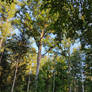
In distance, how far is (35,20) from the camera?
11570 millimetres

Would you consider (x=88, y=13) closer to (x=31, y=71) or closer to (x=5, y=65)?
(x=5, y=65)

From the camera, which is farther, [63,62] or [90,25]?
[63,62]

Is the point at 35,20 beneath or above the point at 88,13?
above

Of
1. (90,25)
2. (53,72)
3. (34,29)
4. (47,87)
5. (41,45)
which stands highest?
(34,29)

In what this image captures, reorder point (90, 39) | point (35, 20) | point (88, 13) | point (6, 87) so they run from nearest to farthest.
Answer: point (88, 13) → point (90, 39) → point (35, 20) → point (6, 87)

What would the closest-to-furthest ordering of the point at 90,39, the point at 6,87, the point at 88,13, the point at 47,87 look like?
1. the point at 88,13
2. the point at 90,39
3. the point at 6,87
4. the point at 47,87

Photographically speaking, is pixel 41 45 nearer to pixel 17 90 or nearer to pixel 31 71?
pixel 17 90

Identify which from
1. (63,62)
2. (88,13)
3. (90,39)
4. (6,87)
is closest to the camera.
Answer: (88,13)

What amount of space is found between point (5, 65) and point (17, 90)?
4412 millimetres

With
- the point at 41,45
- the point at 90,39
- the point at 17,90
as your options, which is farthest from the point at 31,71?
the point at 90,39

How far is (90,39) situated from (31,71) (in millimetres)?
21105

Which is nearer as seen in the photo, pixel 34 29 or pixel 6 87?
pixel 34 29

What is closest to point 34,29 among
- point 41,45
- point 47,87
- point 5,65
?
point 41,45

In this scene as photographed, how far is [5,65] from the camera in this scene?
16.8m
